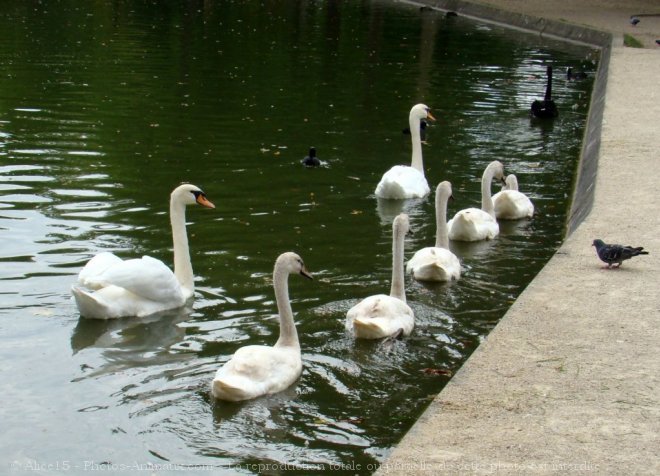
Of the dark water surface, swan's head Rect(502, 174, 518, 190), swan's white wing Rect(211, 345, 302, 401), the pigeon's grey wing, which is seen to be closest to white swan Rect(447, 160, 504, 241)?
the dark water surface

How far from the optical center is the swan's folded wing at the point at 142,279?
8.36m

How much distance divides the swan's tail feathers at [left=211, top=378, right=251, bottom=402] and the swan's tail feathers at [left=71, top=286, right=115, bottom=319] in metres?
1.70

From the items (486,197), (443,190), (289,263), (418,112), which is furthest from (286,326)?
(418,112)

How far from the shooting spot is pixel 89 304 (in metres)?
8.31

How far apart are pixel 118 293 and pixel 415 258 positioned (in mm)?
2542

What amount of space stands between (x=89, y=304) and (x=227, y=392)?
1.88 metres

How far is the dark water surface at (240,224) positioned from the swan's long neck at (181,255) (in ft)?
0.57

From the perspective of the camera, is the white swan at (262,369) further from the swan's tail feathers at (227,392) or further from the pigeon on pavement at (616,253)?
the pigeon on pavement at (616,253)

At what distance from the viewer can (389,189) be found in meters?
12.2

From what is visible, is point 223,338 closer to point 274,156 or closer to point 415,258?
point 415,258

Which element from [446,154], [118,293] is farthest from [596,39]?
[118,293]

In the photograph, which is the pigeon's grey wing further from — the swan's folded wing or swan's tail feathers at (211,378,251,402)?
the swan's folded wing

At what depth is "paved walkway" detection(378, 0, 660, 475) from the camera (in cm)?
521

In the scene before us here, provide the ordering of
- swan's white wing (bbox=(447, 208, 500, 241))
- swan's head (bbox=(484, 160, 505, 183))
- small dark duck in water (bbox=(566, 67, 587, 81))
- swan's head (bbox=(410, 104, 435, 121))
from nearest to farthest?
swan's white wing (bbox=(447, 208, 500, 241))
swan's head (bbox=(484, 160, 505, 183))
swan's head (bbox=(410, 104, 435, 121))
small dark duck in water (bbox=(566, 67, 587, 81))
